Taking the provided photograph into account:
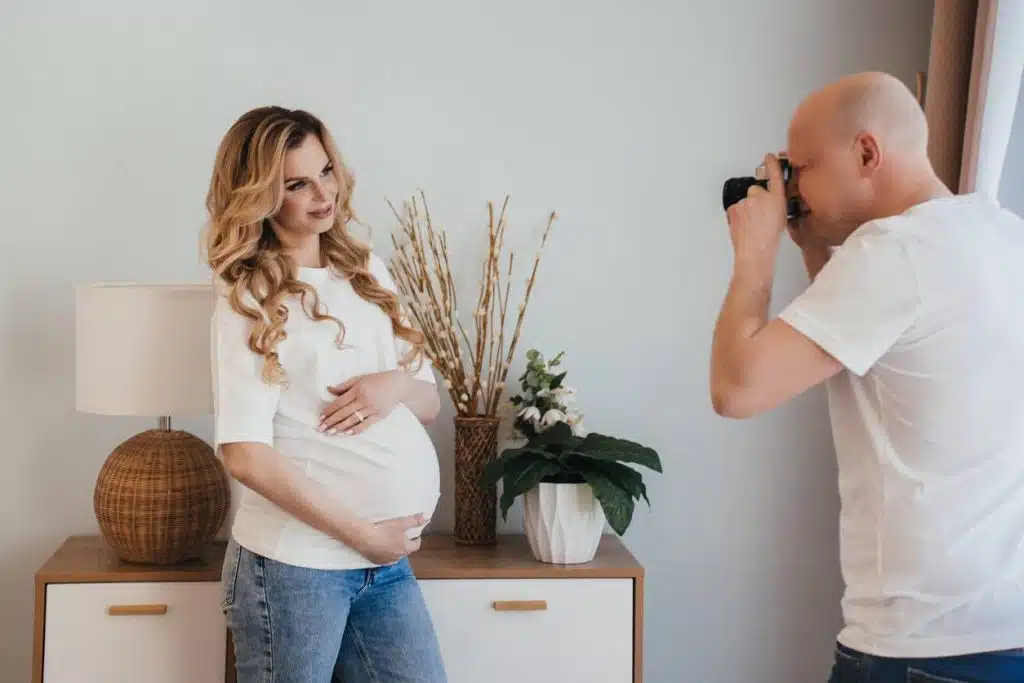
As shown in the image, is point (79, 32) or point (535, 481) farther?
point (79, 32)

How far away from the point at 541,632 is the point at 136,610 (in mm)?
834

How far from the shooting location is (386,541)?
2020 millimetres

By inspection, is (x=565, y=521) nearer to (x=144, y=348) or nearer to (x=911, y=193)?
(x=144, y=348)

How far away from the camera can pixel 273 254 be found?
205cm

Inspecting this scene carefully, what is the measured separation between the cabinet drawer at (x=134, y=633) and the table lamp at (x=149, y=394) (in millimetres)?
102

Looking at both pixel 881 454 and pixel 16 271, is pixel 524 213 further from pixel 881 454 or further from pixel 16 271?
pixel 881 454

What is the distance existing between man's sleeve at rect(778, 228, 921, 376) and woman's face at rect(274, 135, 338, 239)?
1044 mm

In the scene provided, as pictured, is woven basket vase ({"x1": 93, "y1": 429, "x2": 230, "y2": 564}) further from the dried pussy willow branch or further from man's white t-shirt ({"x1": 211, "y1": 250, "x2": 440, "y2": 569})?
the dried pussy willow branch

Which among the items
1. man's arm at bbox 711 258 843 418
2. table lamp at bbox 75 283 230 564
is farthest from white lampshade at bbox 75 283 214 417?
man's arm at bbox 711 258 843 418

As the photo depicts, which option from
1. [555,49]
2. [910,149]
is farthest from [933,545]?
[555,49]

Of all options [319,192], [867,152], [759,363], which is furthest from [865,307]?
[319,192]

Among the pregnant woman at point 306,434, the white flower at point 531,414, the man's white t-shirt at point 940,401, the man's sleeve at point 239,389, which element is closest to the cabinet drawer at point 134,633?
the pregnant woman at point 306,434

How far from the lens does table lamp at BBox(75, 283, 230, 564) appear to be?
227 cm

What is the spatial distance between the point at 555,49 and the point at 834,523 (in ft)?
4.55
